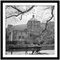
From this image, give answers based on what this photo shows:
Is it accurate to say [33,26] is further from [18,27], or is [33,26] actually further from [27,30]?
[18,27]

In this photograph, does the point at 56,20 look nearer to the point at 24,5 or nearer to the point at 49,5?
the point at 49,5

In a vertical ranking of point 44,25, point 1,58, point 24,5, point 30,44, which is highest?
point 24,5

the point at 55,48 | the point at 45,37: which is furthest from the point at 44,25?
the point at 55,48

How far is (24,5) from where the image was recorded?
372cm

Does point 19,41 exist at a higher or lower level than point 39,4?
lower

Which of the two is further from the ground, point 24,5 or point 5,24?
point 24,5

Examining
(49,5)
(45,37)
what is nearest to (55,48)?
(45,37)

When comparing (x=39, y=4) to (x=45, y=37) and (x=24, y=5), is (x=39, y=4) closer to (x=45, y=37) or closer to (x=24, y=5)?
(x=24, y=5)

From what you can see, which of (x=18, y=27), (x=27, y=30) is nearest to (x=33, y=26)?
(x=27, y=30)

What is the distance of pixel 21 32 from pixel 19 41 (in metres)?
0.16

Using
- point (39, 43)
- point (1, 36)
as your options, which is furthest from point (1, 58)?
point (39, 43)

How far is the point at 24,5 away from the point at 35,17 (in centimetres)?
29

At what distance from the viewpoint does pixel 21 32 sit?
3736 mm

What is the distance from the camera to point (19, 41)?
12.2 ft
